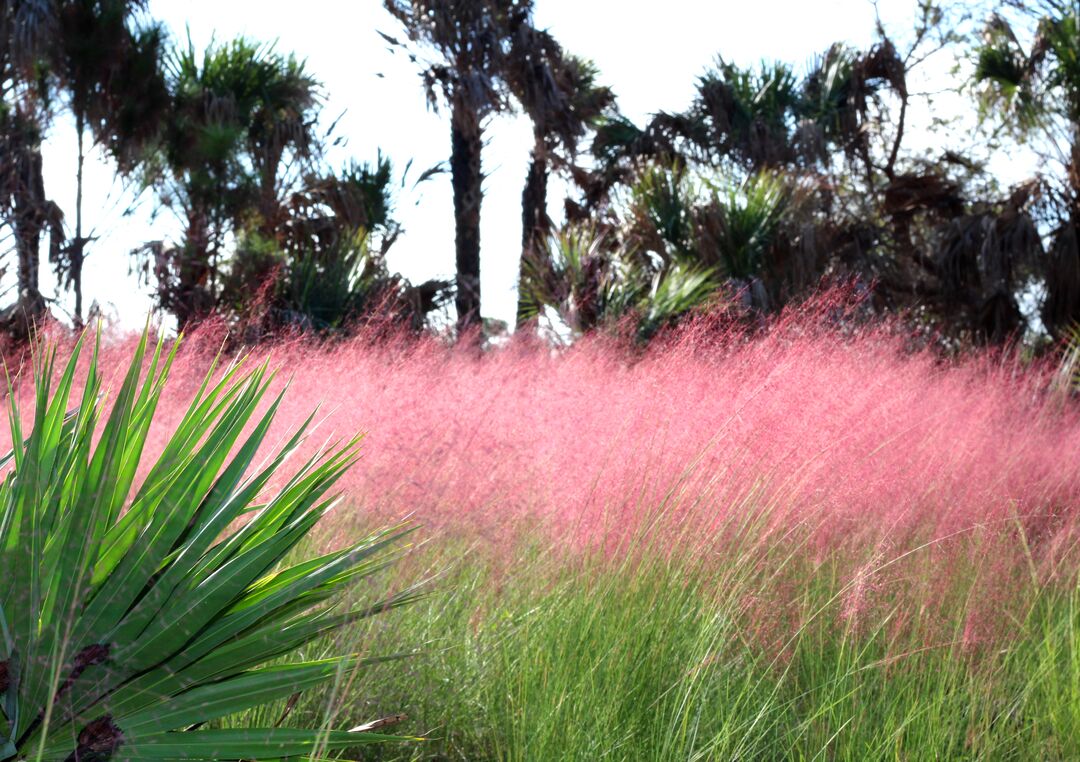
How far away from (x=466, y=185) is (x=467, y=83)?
122 centimetres

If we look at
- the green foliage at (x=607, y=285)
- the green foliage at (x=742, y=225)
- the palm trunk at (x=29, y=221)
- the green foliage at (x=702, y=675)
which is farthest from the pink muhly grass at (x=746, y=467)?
the palm trunk at (x=29, y=221)

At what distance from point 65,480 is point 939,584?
207cm

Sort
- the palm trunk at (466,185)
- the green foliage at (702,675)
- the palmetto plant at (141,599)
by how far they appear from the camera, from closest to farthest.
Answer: the palmetto plant at (141,599) → the green foliage at (702,675) → the palm trunk at (466,185)

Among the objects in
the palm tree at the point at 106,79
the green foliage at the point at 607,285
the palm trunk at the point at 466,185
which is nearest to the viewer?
the green foliage at the point at 607,285

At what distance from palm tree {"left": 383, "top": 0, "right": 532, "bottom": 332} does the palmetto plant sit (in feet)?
35.3

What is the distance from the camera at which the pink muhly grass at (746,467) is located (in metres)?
2.62

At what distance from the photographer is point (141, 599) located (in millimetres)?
1611

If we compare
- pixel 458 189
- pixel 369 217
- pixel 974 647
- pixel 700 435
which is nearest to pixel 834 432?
pixel 700 435

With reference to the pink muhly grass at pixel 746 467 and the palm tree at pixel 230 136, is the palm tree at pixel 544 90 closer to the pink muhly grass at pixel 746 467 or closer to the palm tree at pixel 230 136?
the palm tree at pixel 230 136

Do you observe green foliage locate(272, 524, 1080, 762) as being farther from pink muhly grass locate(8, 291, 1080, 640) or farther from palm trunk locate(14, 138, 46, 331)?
palm trunk locate(14, 138, 46, 331)

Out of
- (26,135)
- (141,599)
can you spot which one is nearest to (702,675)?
(141,599)

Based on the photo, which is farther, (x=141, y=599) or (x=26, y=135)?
(x=26, y=135)

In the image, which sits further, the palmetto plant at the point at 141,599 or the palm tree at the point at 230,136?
the palm tree at the point at 230,136

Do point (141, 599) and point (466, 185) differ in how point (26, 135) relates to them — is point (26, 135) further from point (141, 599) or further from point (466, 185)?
point (141, 599)
